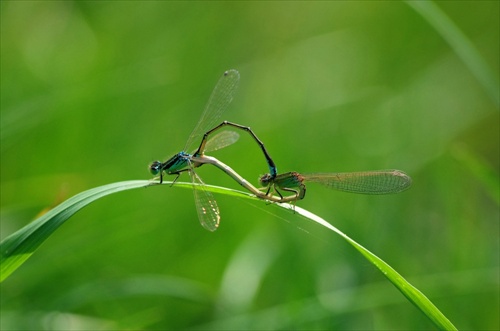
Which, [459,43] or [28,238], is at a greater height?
[459,43]

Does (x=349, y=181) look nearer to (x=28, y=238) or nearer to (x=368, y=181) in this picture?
(x=368, y=181)

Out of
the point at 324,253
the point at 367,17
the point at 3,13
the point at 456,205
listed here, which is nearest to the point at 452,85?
the point at 367,17

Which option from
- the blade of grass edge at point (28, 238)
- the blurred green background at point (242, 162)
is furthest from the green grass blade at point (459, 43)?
the blade of grass edge at point (28, 238)

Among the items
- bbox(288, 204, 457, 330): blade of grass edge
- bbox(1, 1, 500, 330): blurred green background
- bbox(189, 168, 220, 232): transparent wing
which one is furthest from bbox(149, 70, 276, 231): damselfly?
bbox(288, 204, 457, 330): blade of grass edge

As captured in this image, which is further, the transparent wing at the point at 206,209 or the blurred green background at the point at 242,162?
the blurred green background at the point at 242,162

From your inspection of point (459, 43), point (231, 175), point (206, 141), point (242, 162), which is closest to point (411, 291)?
point (231, 175)

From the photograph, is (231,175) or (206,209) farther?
(231,175)

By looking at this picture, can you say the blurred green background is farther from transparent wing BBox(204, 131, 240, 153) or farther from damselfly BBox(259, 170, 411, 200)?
transparent wing BBox(204, 131, 240, 153)

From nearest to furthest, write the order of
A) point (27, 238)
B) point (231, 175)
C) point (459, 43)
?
point (27, 238), point (231, 175), point (459, 43)

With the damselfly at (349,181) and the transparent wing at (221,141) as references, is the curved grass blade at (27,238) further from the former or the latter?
the transparent wing at (221,141)
